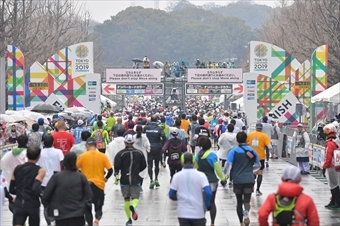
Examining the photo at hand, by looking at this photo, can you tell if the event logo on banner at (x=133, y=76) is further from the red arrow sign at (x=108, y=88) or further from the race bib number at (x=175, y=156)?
the race bib number at (x=175, y=156)

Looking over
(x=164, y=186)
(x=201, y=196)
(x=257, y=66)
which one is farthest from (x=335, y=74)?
(x=201, y=196)

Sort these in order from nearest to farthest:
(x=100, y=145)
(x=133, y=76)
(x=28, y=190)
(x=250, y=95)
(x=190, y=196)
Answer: (x=190, y=196) < (x=28, y=190) < (x=100, y=145) < (x=250, y=95) < (x=133, y=76)

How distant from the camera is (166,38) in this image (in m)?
180

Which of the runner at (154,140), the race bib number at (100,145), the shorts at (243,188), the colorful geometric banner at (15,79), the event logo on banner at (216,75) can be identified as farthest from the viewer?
the event logo on banner at (216,75)

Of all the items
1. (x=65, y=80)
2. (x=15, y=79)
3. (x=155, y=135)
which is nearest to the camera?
(x=155, y=135)

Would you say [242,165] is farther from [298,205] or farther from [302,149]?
[302,149]

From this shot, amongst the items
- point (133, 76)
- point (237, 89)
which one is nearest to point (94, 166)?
point (133, 76)

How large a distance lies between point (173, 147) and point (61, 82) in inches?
1096

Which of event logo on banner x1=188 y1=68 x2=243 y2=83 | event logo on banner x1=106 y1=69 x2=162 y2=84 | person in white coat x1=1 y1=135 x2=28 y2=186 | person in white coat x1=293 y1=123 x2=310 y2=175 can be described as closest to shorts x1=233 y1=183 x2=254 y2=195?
person in white coat x1=1 y1=135 x2=28 y2=186

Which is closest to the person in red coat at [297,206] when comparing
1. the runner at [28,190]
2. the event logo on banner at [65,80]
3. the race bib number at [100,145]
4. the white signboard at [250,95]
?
the runner at [28,190]

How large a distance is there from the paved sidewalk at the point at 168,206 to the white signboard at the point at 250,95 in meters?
20.2

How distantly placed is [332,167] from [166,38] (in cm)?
16341

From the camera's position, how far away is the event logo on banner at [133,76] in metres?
53.3

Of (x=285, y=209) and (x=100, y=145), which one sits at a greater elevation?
(x=285, y=209)
